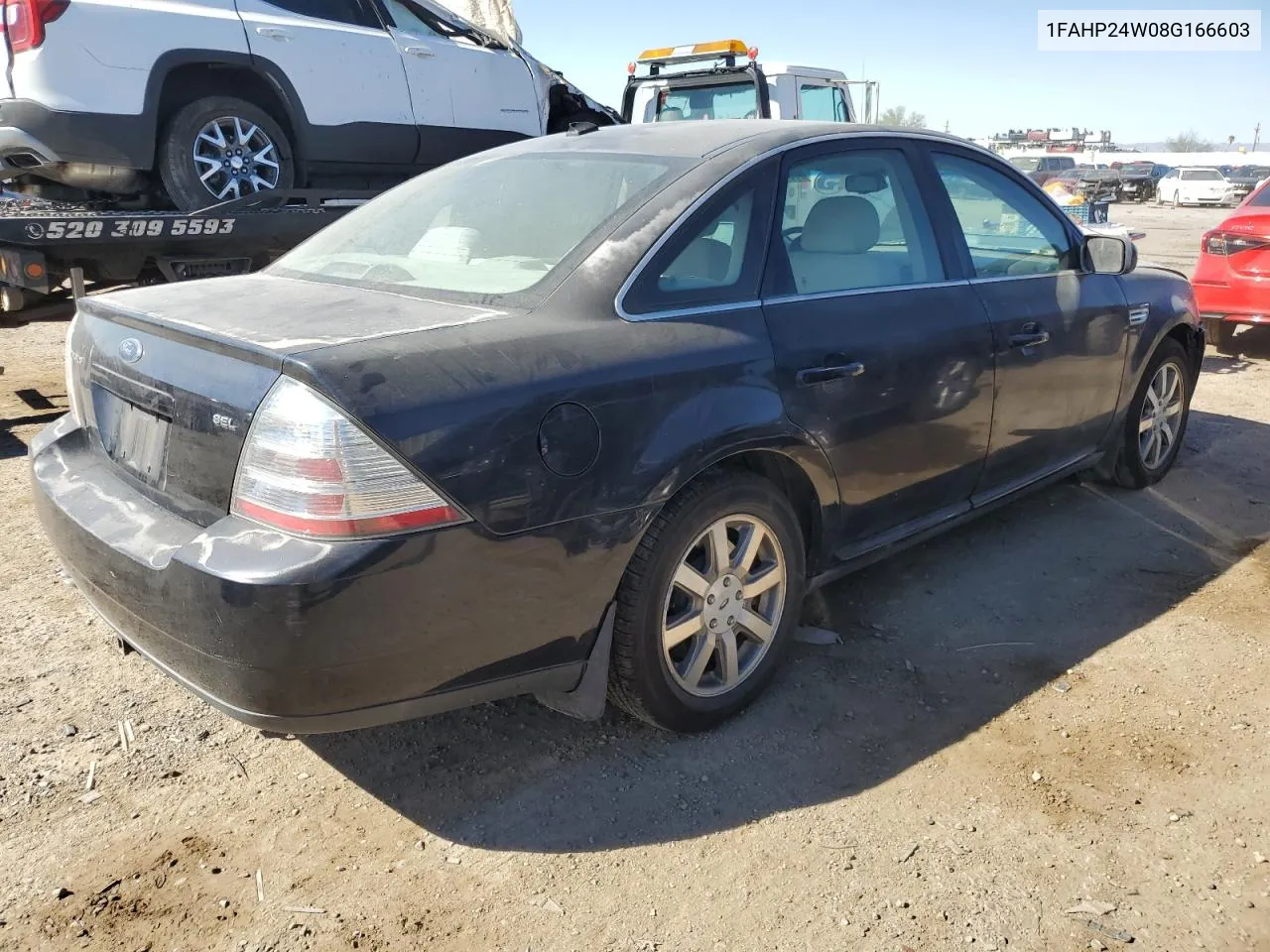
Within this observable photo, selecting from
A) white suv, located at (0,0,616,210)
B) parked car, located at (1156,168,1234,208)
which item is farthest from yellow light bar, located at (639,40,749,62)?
parked car, located at (1156,168,1234,208)

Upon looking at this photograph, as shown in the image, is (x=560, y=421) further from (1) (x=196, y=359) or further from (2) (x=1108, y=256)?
(2) (x=1108, y=256)

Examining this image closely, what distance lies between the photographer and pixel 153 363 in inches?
97.9

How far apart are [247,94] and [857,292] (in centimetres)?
468

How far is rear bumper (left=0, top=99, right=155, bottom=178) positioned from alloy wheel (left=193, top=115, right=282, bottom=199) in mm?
362

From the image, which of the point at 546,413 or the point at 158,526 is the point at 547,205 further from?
the point at 158,526

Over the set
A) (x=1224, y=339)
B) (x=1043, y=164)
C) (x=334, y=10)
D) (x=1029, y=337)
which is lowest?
(x=1224, y=339)

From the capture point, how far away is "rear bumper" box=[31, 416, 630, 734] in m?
2.12

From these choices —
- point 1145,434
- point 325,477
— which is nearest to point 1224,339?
point 1145,434

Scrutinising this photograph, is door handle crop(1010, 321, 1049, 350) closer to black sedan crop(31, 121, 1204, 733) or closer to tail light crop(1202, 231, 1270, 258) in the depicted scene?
black sedan crop(31, 121, 1204, 733)

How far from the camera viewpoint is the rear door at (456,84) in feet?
22.7

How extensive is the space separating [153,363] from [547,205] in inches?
46.1

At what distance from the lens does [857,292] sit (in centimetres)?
323

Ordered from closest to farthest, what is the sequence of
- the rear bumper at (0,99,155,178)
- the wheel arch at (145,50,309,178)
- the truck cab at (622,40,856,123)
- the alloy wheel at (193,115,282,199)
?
the rear bumper at (0,99,155,178)
the wheel arch at (145,50,309,178)
the alloy wheel at (193,115,282,199)
the truck cab at (622,40,856,123)

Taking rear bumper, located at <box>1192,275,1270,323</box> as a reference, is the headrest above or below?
above
